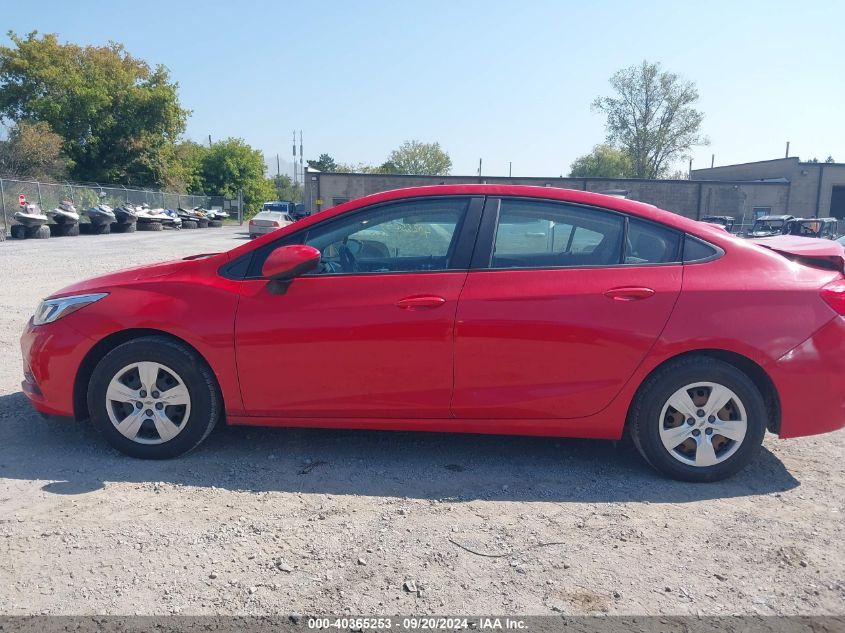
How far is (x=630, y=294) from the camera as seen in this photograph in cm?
377

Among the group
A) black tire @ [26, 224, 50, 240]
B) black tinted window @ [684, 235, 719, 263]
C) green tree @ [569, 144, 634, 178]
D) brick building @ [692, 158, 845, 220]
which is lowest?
black tire @ [26, 224, 50, 240]

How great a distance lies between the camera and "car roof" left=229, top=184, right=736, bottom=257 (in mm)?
3979

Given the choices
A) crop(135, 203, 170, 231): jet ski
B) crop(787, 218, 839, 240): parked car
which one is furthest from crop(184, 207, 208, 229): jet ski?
crop(787, 218, 839, 240): parked car

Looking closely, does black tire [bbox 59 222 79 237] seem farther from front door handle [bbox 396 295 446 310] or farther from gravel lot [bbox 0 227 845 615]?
front door handle [bbox 396 295 446 310]

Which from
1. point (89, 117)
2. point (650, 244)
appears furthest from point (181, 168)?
point (650, 244)

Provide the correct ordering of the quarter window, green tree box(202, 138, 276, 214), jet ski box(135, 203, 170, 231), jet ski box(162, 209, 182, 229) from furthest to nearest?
green tree box(202, 138, 276, 214) < jet ski box(162, 209, 182, 229) < jet ski box(135, 203, 170, 231) < the quarter window

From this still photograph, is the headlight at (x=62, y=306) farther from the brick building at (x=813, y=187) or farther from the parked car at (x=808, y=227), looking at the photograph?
the brick building at (x=813, y=187)

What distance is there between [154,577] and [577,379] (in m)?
2.40

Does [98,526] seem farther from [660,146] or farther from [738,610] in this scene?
[660,146]

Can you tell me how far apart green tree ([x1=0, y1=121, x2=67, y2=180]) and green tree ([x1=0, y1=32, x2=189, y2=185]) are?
6.78ft

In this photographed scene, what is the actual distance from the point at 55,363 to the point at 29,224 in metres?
22.9

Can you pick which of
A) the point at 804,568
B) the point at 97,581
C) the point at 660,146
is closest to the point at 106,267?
the point at 97,581

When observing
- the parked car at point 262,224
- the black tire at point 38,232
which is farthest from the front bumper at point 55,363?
the parked car at point 262,224

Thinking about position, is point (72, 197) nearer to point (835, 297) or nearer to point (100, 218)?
point (100, 218)
